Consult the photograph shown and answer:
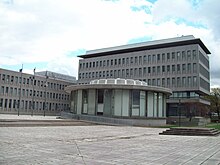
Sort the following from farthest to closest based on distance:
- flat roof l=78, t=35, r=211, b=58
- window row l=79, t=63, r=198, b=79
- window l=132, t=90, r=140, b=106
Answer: flat roof l=78, t=35, r=211, b=58
window row l=79, t=63, r=198, b=79
window l=132, t=90, r=140, b=106

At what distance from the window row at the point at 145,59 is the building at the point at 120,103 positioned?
35.9 m

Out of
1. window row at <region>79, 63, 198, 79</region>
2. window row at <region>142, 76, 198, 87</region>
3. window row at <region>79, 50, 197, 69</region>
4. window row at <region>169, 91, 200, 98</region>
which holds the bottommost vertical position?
window row at <region>169, 91, 200, 98</region>

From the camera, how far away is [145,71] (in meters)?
84.9

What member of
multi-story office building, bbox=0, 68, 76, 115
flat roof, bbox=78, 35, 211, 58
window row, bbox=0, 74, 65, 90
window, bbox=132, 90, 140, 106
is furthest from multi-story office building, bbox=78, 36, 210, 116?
window, bbox=132, 90, 140, 106

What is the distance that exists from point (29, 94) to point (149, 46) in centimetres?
4446

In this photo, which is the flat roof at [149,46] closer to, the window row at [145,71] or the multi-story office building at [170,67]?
the multi-story office building at [170,67]

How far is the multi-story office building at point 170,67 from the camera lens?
75.1m

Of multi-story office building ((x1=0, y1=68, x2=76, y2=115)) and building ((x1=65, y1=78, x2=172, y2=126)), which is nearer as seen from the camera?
building ((x1=65, y1=78, x2=172, y2=126))

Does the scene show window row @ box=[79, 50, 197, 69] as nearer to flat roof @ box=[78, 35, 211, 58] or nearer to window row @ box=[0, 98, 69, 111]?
flat roof @ box=[78, 35, 211, 58]

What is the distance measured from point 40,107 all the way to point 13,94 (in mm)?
12084

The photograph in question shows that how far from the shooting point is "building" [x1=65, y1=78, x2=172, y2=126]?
133 ft

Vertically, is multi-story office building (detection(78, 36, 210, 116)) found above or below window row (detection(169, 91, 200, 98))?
above

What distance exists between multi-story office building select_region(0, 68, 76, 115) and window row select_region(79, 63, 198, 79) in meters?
12.5

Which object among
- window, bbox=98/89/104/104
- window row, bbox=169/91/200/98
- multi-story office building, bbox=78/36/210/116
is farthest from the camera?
window row, bbox=169/91/200/98
